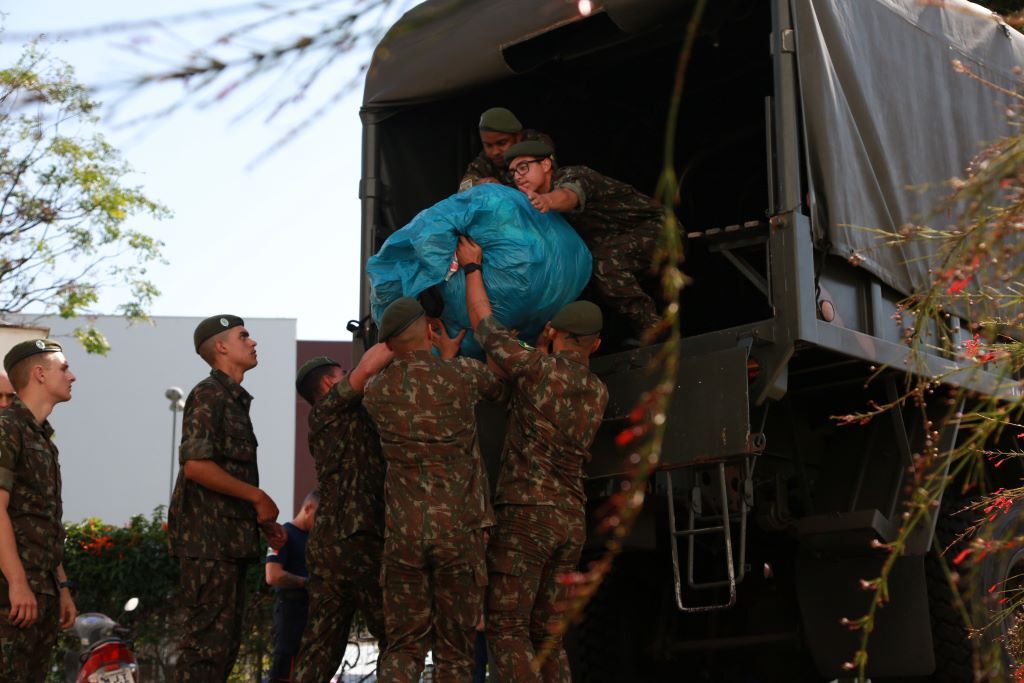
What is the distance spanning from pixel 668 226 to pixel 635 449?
3.06 m

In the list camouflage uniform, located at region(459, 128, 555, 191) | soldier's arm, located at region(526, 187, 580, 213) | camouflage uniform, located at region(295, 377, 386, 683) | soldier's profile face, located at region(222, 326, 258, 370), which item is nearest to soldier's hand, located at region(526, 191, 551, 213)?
soldier's arm, located at region(526, 187, 580, 213)

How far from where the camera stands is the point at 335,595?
186 inches

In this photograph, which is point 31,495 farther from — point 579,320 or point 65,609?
point 579,320

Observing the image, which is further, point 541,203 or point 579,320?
point 541,203

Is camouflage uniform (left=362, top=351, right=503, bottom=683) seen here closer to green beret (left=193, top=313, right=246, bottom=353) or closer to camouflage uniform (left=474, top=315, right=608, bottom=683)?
camouflage uniform (left=474, top=315, right=608, bottom=683)

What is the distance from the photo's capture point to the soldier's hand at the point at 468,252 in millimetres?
4551

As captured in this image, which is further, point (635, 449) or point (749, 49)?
point (749, 49)

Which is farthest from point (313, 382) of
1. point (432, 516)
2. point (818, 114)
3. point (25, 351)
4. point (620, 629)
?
point (818, 114)

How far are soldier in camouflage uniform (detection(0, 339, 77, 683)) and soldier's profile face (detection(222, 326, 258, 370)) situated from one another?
671 mm

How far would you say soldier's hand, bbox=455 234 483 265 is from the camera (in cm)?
455

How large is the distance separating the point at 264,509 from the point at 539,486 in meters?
1.20

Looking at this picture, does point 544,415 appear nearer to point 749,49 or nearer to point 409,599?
point 409,599

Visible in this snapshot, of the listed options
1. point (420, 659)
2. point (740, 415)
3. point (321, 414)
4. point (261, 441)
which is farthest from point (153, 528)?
point (261, 441)

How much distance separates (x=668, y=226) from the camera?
1.26 m
